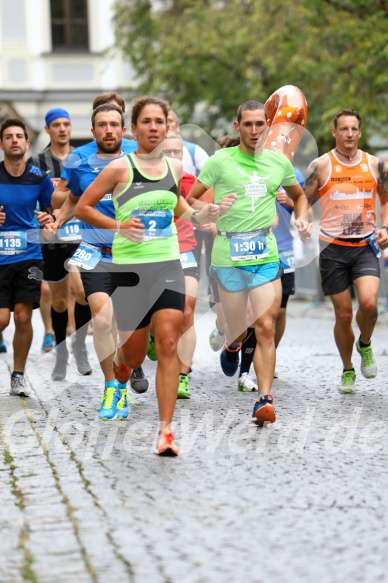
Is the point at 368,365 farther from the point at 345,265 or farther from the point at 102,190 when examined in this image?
the point at 102,190

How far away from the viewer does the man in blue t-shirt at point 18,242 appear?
8.89 m

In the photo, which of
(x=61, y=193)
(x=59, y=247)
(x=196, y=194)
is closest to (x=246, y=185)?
(x=196, y=194)

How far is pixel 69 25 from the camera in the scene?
34.0 metres

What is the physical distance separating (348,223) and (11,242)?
8.03 ft

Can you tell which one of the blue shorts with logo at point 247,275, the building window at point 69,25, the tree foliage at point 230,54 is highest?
the building window at point 69,25

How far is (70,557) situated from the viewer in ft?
14.8

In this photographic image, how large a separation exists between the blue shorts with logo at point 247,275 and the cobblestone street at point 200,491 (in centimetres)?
84

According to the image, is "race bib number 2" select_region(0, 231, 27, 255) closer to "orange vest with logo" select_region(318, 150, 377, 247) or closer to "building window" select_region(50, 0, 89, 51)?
"orange vest with logo" select_region(318, 150, 377, 247)

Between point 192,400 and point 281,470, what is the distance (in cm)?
264

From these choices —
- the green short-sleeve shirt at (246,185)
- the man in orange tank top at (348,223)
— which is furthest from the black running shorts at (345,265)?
the green short-sleeve shirt at (246,185)

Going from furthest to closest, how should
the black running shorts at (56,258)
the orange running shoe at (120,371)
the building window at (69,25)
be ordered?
1. the building window at (69,25)
2. the black running shorts at (56,258)
3. the orange running shoe at (120,371)

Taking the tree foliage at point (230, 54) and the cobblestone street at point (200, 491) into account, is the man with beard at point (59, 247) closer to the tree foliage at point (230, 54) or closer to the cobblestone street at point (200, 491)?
the cobblestone street at point (200, 491)

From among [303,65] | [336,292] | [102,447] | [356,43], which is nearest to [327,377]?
[336,292]

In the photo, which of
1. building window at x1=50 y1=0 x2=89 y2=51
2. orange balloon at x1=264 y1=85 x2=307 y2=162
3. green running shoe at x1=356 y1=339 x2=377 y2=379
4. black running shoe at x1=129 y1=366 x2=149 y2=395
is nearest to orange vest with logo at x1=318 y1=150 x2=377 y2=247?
orange balloon at x1=264 y1=85 x2=307 y2=162
